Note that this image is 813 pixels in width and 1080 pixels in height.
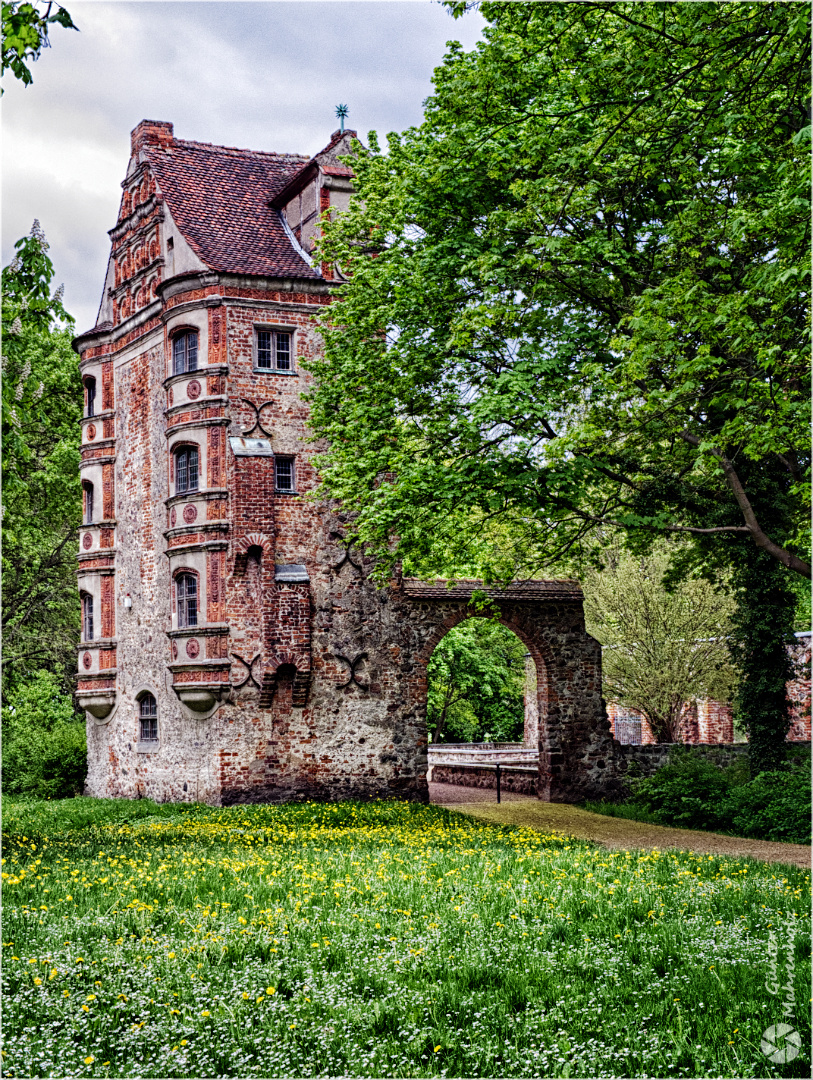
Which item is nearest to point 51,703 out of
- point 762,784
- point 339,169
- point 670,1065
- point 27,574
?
point 27,574

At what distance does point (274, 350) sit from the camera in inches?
901

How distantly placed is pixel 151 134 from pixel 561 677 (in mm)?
17297

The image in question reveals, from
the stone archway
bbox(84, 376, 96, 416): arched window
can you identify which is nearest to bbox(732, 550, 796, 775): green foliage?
the stone archway

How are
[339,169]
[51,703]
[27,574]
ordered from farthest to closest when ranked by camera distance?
[27,574] → [51,703] → [339,169]

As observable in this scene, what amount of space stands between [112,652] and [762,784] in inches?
628

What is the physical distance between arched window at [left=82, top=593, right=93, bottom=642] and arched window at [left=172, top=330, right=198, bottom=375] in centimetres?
702

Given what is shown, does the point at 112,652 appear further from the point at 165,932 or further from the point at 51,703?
the point at 165,932

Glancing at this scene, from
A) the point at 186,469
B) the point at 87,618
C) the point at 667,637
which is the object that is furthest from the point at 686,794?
the point at 87,618

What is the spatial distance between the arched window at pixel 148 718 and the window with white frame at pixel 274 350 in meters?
8.43

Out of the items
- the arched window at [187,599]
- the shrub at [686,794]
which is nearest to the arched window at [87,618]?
the arched window at [187,599]

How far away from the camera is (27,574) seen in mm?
32906

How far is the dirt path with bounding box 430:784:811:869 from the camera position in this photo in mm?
15859

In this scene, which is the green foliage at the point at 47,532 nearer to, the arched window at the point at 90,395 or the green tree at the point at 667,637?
the arched window at the point at 90,395

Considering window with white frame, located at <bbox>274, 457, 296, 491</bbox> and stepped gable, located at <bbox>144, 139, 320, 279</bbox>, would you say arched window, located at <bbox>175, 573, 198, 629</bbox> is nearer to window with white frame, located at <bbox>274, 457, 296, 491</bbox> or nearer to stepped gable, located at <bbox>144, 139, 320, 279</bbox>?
window with white frame, located at <bbox>274, 457, 296, 491</bbox>
